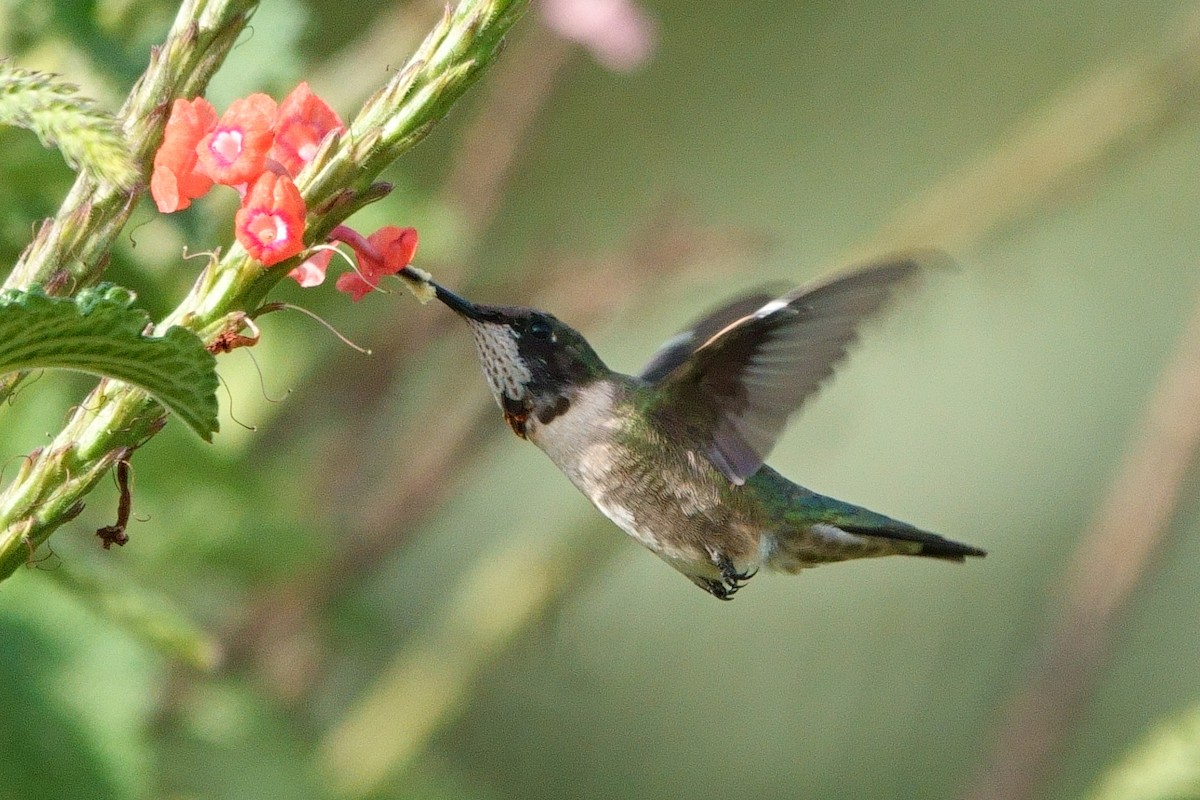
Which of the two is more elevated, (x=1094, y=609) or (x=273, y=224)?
(x=1094, y=609)

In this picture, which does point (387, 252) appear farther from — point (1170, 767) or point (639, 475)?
point (1170, 767)

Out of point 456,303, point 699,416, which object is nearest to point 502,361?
point 456,303

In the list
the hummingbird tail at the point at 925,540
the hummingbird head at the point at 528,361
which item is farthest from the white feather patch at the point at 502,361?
the hummingbird tail at the point at 925,540

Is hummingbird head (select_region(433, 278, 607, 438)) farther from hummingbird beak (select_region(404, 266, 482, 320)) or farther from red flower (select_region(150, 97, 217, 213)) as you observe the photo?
red flower (select_region(150, 97, 217, 213))

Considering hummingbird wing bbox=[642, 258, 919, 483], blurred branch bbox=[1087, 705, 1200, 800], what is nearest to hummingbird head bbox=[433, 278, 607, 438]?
hummingbird wing bbox=[642, 258, 919, 483]

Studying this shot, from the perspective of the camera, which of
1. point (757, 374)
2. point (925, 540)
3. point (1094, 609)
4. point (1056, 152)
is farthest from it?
point (1056, 152)

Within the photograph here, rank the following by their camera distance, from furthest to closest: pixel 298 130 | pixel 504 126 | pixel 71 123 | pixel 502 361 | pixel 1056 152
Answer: pixel 1056 152
pixel 504 126
pixel 502 361
pixel 298 130
pixel 71 123

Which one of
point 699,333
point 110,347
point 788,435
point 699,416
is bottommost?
point 110,347
